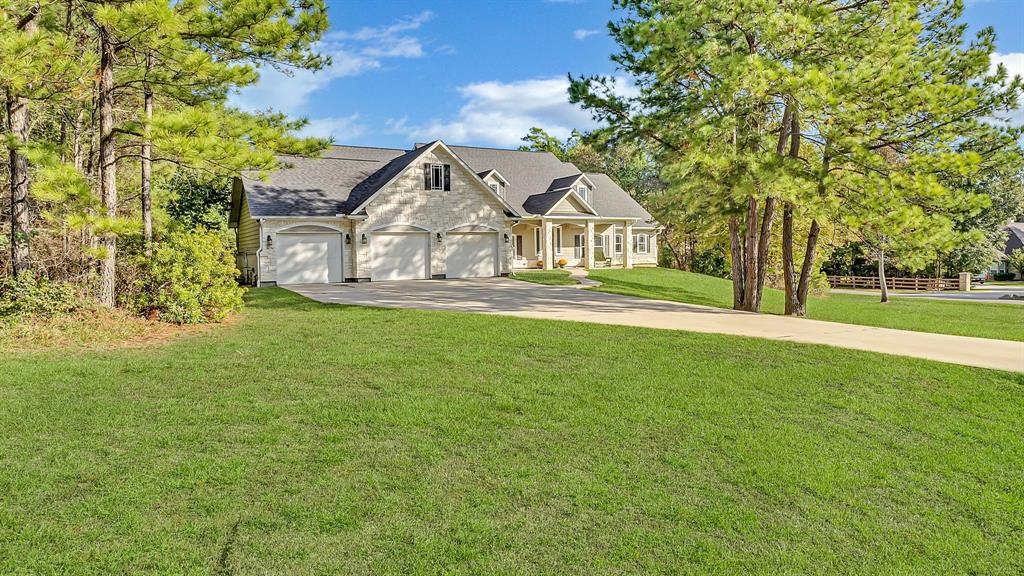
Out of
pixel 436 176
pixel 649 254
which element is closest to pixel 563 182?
pixel 649 254

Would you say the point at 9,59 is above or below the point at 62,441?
above

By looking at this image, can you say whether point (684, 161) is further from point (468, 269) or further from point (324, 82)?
point (468, 269)

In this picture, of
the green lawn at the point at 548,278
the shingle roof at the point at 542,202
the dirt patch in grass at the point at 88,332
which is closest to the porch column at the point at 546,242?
the shingle roof at the point at 542,202

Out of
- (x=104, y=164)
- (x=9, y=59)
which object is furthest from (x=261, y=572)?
(x=104, y=164)

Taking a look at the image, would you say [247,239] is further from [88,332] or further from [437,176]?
[88,332]

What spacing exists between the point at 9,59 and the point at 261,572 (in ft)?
27.7

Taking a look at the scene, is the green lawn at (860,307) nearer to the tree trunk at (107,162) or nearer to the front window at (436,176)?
the front window at (436,176)

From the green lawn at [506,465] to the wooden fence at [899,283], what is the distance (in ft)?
120

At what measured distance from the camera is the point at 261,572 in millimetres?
3283

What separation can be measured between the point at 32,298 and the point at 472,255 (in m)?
16.7

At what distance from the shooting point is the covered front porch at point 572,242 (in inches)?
1154

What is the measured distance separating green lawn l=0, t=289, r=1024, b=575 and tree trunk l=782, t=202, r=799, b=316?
7.98 meters

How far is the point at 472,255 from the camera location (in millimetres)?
25031

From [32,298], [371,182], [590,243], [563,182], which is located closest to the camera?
[32,298]
